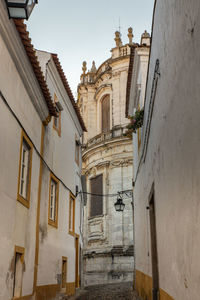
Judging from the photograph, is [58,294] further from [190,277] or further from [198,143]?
[198,143]

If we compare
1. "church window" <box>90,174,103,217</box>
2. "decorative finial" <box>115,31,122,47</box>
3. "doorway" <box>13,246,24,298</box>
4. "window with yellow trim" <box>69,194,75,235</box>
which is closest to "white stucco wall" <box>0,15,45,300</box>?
"doorway" <box>13,246,24,298</box>

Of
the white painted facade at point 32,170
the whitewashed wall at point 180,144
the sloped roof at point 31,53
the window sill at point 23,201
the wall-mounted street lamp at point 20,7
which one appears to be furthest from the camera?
the window sill at point 23,201

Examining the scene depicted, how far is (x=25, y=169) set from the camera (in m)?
9.13

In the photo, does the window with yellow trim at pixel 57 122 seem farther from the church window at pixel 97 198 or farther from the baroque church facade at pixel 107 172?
the church window at pixel 97 198

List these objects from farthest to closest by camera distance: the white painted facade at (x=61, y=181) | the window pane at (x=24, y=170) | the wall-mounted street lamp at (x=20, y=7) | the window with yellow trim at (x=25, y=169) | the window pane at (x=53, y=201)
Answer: the window pane at (x=53, y=201)
the white painted facade at (x=61, y=181)
the window pane at (x=24, y=170)
the window with yellow trim at (x=25, y=169)
the wall-mounted street lamp at (x=20, y=7)

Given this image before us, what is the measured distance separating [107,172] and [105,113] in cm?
498

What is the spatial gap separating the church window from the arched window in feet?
12.0

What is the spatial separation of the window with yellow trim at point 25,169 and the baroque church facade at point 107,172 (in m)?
12.0

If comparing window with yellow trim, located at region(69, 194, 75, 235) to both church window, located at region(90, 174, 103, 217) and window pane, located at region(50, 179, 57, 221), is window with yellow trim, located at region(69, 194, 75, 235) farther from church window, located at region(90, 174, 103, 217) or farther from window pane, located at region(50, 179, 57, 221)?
church window, located at region(90, 174, 103, 217)

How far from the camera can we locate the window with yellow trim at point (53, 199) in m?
11.5

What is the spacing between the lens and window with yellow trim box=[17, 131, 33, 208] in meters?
8.70

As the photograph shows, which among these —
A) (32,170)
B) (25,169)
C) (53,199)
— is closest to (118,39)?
(53,199)

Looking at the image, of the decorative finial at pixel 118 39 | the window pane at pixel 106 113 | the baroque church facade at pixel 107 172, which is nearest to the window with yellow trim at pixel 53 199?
the baroque church facade at pixel 107 172

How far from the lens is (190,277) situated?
391 centimetres
